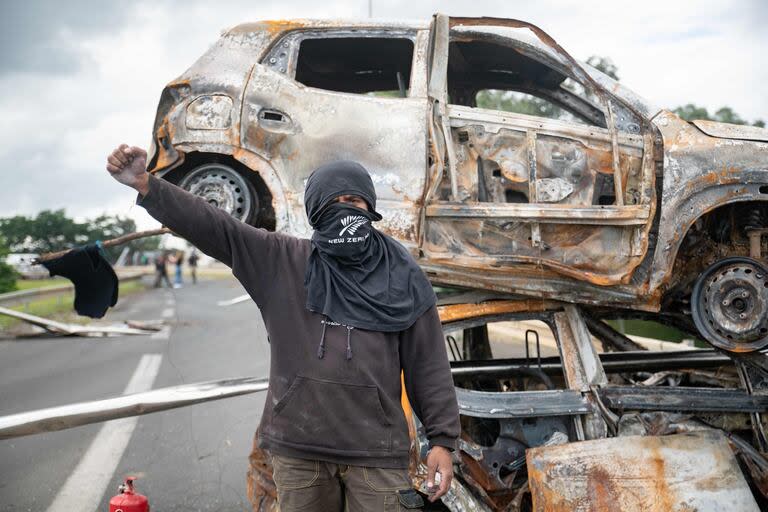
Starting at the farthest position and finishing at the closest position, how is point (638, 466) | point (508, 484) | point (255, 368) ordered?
point (255, 368)
point (508, 484)
point (638, 466)

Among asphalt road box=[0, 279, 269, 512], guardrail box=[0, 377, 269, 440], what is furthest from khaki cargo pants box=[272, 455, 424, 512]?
asphalt road box=[0, 279, 269, 512]

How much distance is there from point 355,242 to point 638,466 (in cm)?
178

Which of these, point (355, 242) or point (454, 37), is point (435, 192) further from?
point (355, 242)

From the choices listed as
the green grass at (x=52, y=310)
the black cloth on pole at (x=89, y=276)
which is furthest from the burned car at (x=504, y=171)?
the green grass at (x=52, y=310)

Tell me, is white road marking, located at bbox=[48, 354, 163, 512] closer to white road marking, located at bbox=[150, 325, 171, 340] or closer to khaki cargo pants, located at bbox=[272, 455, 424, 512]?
khaki cargo pants, located at bbox=[272, 455, 424, 512]

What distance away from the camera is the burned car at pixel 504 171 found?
371 centimetres

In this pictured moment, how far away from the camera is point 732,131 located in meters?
3.80

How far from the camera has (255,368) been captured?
784cm

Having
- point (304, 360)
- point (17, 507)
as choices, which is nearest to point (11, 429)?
point (17, 507)

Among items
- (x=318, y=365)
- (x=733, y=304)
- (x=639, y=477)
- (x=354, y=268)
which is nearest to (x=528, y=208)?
(x=733, y=304)

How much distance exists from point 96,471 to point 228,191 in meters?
2.14

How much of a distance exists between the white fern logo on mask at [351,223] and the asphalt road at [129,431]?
2.53 meters

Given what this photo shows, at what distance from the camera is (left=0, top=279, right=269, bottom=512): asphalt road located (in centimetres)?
430

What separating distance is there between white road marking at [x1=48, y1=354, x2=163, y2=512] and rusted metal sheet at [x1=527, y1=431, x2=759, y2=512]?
2.68m
